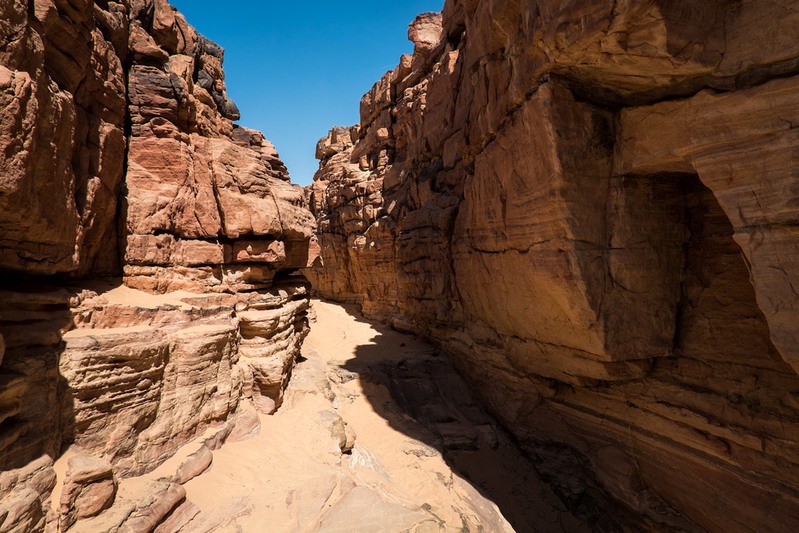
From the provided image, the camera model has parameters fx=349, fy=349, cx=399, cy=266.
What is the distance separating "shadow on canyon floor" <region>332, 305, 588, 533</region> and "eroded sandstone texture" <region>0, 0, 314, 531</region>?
3.88 metres

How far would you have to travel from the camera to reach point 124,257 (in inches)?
286

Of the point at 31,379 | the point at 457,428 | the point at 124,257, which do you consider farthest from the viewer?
the point at 457,428

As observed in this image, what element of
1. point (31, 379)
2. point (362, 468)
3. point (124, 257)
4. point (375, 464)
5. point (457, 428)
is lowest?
point (457, 428)

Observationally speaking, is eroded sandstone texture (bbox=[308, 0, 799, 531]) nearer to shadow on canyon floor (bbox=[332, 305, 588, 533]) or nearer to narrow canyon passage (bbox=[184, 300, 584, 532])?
shadow on canyon floor (bbox=[332, 305, 588, 533])

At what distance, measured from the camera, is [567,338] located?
26.4 feet

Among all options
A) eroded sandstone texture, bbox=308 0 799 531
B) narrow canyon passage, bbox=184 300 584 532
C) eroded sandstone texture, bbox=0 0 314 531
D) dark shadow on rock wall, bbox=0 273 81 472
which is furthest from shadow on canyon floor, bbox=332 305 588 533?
dark shadow on rock wall, bbox=0 273 81 472

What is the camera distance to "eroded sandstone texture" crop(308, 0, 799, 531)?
4.88m

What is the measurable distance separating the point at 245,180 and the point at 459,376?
9.46m

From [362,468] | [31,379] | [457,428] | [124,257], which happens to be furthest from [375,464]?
[124,257]

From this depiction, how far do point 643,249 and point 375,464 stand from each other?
7.46 m

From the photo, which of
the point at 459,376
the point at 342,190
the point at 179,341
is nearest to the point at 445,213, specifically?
the point at 459,376

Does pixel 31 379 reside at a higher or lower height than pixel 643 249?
lower

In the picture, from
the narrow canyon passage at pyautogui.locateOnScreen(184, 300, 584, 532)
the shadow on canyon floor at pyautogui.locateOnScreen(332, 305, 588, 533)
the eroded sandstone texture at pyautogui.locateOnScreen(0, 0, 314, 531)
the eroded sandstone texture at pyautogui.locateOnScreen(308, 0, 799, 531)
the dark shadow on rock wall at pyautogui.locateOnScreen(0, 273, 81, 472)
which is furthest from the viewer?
the shadow on canyon floor at pyautogui.locateOnScreen(332, 305, 588, 533)

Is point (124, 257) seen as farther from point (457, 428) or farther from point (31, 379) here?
point (457, 428)
